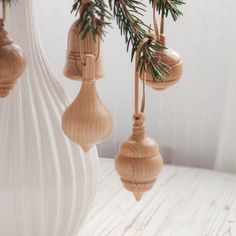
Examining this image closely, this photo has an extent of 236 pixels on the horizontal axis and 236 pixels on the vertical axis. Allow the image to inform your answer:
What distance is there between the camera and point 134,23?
542mm

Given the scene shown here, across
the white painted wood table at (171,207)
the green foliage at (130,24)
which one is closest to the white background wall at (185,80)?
the white painted wood table at (171,207)

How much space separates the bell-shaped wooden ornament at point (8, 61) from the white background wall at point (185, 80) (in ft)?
2.91

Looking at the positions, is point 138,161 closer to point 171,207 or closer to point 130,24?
point 130,24

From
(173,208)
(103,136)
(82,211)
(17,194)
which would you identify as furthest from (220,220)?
(103,136)

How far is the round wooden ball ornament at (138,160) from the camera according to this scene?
57cm

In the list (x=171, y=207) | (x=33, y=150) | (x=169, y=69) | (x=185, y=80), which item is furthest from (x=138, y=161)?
(x=185, y=80)

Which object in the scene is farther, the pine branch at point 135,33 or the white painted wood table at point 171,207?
the white painted wood table at point 171,207

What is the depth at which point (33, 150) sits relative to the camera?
73 centimetres

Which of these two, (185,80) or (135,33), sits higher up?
(135,33)

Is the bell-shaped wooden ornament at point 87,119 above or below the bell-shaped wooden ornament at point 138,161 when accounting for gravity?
above

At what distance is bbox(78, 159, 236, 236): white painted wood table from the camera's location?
1.06 meters

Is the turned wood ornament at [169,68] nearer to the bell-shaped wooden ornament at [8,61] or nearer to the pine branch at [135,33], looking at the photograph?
the pine branch at [135,33]

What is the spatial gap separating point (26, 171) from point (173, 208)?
52 centimetres

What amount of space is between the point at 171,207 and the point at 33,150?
1.73ft
